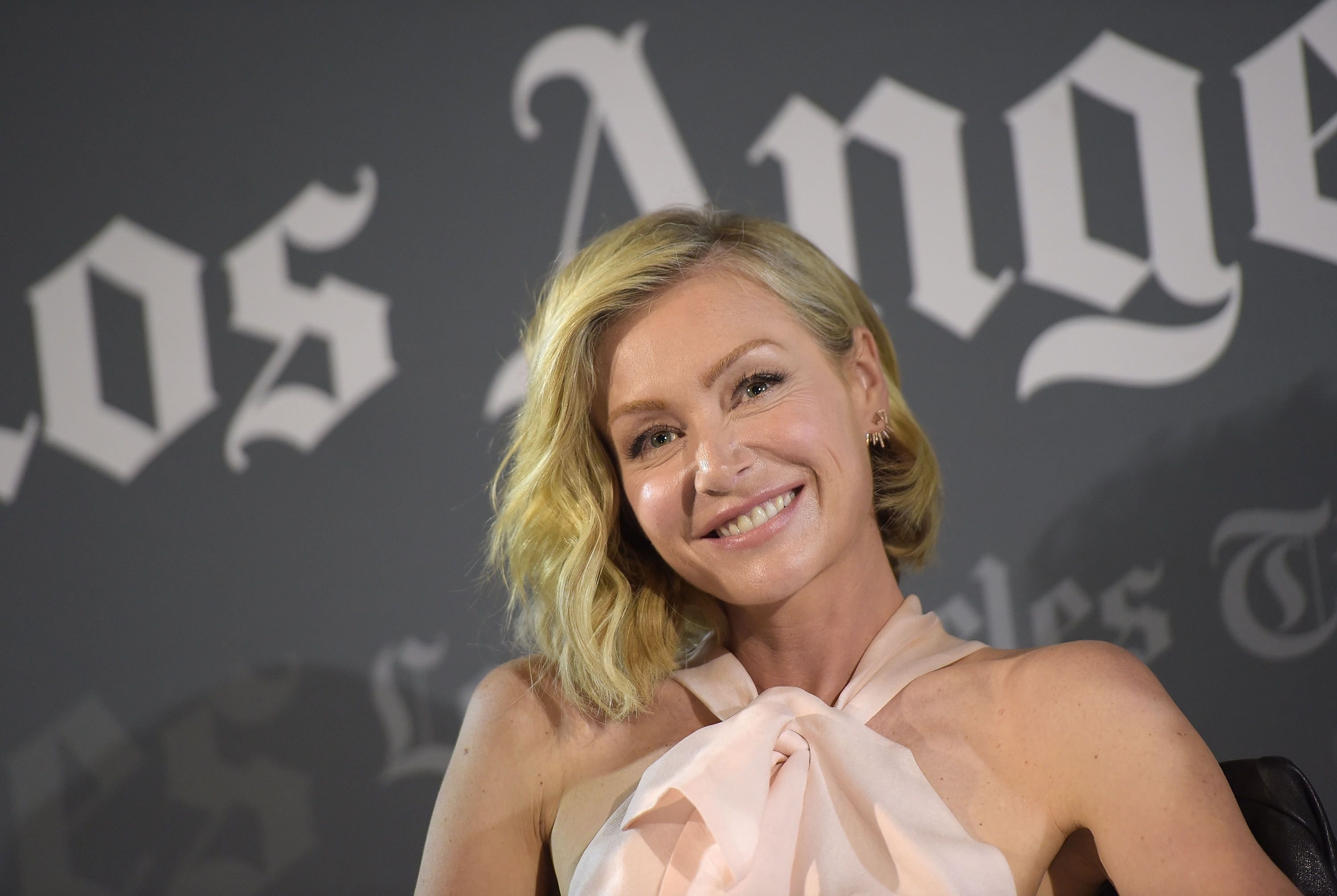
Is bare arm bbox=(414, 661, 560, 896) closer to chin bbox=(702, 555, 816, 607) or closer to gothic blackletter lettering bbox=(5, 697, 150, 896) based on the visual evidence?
chin bbox=(702, 555, 816, 607)

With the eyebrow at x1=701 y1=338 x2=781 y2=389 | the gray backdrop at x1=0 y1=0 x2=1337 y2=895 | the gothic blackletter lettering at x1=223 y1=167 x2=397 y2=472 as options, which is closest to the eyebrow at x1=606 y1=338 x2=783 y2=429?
the eyebrow at x1=701 y1=338 x2=781 y2=389

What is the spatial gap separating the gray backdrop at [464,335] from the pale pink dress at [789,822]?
3.33 feet

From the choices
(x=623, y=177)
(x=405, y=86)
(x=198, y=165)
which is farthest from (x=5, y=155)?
(x=623, y=177)

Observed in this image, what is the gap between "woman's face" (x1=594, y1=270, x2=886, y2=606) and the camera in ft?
4.52

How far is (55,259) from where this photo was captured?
2.49 meters

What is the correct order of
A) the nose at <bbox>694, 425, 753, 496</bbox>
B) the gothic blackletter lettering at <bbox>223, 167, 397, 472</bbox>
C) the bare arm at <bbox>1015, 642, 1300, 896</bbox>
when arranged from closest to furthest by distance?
the bare arm at <bbox>1015, 642, 1300, 896</bbox> < the nose at <bbox>694, 425, 753, 496</bbox> < the gothic blackletter lettering at <bbox>223, 167, 397, 472</bbox>

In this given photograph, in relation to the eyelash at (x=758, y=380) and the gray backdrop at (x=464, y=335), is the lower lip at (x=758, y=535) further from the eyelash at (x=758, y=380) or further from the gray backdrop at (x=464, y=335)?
the gray backdrop at (x=464, y=335)

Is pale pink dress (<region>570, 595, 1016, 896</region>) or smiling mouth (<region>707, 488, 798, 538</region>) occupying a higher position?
smiling mouth (<region>707, 488, 798, 538</region>)

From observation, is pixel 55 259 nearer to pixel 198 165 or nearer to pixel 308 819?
pixel 198 165

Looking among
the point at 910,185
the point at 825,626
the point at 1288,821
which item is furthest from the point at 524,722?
the point at 910,185

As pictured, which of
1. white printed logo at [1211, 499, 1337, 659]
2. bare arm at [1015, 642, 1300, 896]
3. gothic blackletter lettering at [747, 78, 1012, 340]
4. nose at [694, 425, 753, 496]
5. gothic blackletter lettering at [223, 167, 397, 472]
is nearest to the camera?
bare arm at [1015, 642, 1300, 896]

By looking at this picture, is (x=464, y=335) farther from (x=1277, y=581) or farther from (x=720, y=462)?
(x=1277, y=581)

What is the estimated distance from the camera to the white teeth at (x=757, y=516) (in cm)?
138

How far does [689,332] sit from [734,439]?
150 mm
